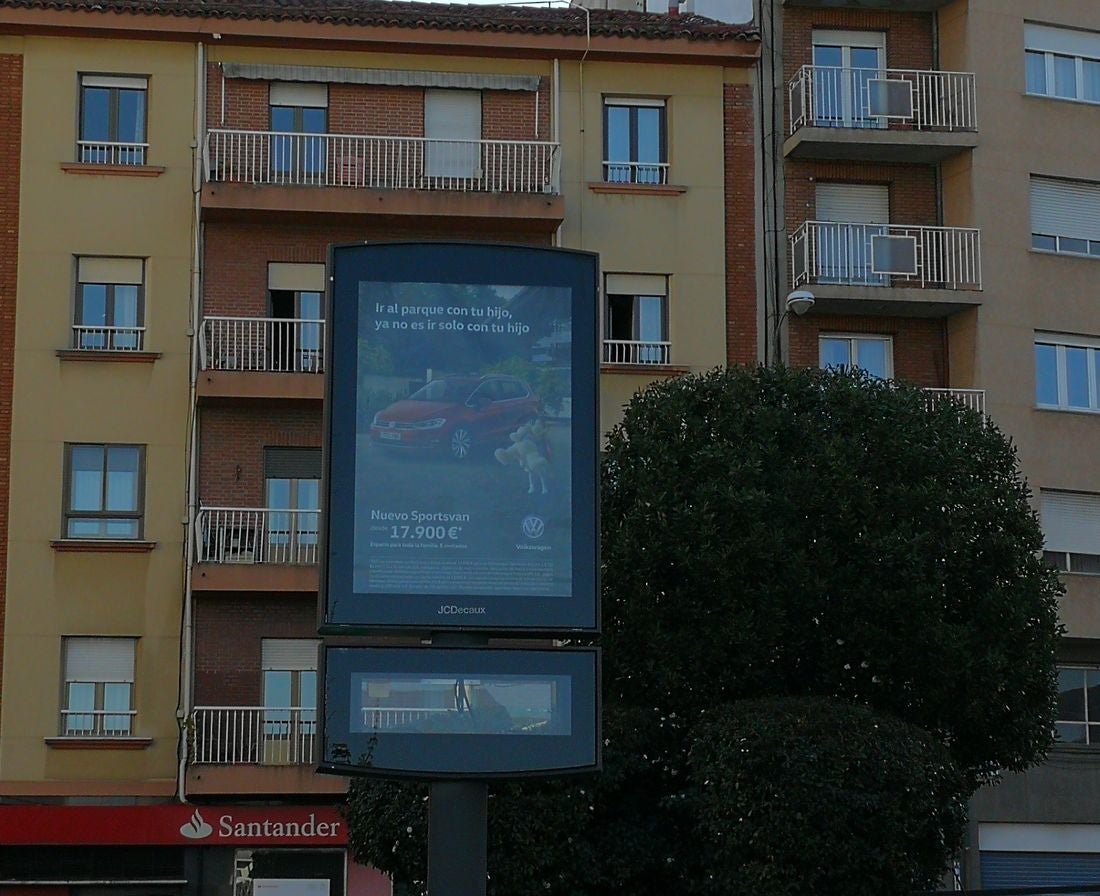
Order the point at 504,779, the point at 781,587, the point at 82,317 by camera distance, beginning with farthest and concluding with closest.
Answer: the point at 82,317 < the point at 781,587 < the point at 504,779

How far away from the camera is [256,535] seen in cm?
2762

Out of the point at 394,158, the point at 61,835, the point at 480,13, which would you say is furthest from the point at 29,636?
the point at 480,13

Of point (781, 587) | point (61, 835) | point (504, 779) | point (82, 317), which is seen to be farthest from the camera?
point (82, 317)

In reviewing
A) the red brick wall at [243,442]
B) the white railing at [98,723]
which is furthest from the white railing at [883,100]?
the white railing at [98,723]

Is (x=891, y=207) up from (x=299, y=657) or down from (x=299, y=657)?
up

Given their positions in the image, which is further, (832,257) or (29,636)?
(832,257)

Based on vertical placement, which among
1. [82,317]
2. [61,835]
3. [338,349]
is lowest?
[61,835]

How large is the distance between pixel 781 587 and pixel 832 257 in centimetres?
1131

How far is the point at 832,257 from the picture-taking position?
96.0ft

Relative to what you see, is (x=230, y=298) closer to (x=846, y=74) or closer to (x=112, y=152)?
(x=112, y=152)

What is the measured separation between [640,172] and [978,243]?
5.24 meters

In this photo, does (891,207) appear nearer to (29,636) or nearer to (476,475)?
(29,636)

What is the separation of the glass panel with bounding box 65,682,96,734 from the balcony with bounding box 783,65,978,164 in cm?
1312

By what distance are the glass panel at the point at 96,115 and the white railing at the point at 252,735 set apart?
8704 millimetres
